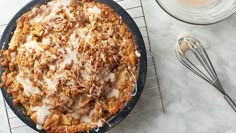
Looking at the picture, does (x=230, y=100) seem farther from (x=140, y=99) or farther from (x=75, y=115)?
(x=75, y=115)

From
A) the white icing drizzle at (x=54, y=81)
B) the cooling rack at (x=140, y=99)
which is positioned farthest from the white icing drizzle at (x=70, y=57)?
the cooling rack at (x=140, y=99)

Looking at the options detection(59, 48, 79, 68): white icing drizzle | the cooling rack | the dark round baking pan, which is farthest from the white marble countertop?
detection(59, 48, 79, 68): white icing drizzle

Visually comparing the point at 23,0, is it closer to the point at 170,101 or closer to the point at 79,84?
the point at 79,84

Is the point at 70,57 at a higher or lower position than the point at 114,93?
higher

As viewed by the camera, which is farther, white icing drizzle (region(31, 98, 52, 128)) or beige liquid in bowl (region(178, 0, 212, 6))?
beige liquid in bowl (region(178, 0, 212, 6))

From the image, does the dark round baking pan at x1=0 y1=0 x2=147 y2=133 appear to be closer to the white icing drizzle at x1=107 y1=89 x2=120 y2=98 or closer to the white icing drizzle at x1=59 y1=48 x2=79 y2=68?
the white icing drizzle at x1=107 y1=89 x2=120 y2=98

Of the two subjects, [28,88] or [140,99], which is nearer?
[28,88]

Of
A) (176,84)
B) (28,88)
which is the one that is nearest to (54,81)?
(28,88)
